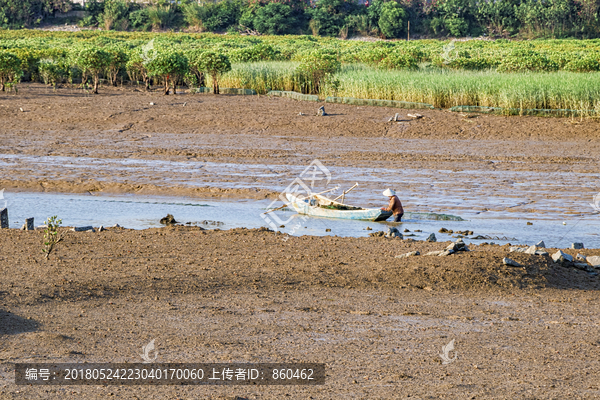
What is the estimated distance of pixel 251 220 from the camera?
12.9 m

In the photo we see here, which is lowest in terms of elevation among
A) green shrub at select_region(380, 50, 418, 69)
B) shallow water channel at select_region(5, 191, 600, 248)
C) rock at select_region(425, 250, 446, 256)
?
shallow water channel at select_region(5, 191, 600, 248)

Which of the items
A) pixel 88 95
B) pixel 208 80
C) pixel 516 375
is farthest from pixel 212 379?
pixel 208 80

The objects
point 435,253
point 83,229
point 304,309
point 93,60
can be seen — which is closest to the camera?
point 304,309

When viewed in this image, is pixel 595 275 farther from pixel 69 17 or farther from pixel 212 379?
pixel 69 17

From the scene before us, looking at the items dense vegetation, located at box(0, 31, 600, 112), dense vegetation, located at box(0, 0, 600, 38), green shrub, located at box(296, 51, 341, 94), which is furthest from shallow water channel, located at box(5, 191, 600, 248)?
dense vegetation, located at box(0, 0, 600, 38)

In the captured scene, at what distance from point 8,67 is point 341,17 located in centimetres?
5838

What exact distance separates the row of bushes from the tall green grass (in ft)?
2.74

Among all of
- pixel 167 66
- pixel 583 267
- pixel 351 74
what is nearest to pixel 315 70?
pixel 351 74

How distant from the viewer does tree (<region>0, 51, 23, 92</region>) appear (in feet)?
90.6

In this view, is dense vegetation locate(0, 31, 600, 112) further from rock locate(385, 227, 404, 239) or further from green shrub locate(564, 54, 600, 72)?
rock locate(385, 227, 404, 239)

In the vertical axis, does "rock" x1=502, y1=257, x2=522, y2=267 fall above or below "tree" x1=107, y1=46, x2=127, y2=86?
below

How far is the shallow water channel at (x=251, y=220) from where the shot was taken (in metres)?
11.9

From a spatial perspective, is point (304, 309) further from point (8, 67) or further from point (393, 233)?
point (8, 67)

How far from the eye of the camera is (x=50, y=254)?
29.5 ft
